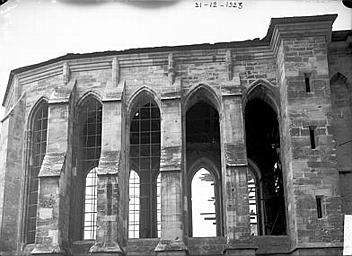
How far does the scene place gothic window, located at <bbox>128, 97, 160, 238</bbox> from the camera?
82.7ft

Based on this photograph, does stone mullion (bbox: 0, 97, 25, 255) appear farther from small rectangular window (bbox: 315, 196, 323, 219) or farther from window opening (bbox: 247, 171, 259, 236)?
small rectangular window (bbox: 315, 196, 323, 219)

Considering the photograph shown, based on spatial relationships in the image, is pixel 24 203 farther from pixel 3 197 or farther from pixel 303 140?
pixel 303 140

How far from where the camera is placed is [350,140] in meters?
20.2

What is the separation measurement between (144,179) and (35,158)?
5590mm

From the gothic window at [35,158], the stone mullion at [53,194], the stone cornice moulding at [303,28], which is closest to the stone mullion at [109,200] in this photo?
the stone mullion at [53,194]

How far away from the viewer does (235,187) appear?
19281 mm

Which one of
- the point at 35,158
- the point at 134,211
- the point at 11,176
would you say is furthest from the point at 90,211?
the point at 11,176

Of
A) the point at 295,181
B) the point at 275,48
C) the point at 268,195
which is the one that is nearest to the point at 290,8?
the point at 275,48

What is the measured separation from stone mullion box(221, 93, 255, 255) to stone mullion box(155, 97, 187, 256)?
1515 millimetres

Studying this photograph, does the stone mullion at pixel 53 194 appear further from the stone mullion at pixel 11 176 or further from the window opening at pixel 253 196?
the window opening at pixel 253 196

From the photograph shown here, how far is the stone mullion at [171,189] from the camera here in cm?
1908

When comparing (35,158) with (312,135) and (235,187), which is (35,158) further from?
(312,135)

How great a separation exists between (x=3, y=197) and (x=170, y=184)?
6.68m

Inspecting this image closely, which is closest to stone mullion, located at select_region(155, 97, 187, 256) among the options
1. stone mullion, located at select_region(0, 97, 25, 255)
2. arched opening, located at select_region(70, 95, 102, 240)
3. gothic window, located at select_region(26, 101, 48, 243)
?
arched opening, located at select_region(70, 95, 102, 240)
